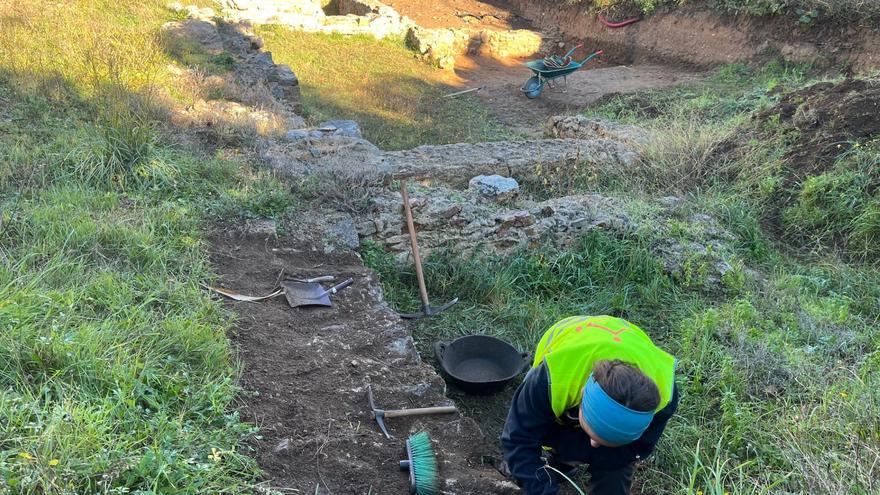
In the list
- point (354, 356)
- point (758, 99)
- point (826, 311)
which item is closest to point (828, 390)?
point (826, 311)

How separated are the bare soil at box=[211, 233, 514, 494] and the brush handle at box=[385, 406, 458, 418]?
0.04m

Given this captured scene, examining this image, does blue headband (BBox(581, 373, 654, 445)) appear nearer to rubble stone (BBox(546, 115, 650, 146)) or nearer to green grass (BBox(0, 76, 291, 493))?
green grass (BBox(0, 76, 291, 493))

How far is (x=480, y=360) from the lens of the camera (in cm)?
421

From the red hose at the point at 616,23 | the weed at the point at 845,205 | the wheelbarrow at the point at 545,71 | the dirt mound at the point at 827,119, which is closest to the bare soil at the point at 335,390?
the weed at the point at 845,205

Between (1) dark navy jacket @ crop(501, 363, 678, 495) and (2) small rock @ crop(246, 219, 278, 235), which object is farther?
(2) small rock @ crop(246, 219, 278, 235)

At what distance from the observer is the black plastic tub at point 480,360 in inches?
155

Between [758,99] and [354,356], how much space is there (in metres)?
7.77

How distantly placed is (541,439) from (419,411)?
0.77m

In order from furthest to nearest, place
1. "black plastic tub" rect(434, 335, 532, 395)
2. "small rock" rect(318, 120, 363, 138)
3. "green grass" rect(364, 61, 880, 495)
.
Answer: "small rock" rect(318, 120, 363, 138) → "black plastic tub" rect(434, 335, 532, 395) → "green grass" rect(364, 61, 880, 495)

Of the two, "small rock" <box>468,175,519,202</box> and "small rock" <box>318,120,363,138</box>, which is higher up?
"small rock" <box>468,175,519,202</box>

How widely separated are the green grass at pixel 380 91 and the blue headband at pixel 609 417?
21.1 ft

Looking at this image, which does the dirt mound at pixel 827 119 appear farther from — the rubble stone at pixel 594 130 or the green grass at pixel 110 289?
the green grass at pixel 110 289

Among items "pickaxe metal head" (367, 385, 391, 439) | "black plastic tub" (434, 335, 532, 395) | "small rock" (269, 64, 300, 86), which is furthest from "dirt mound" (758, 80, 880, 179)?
"small rock" (269, 64, 300, 86)

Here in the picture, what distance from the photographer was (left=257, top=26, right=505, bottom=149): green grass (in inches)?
362
